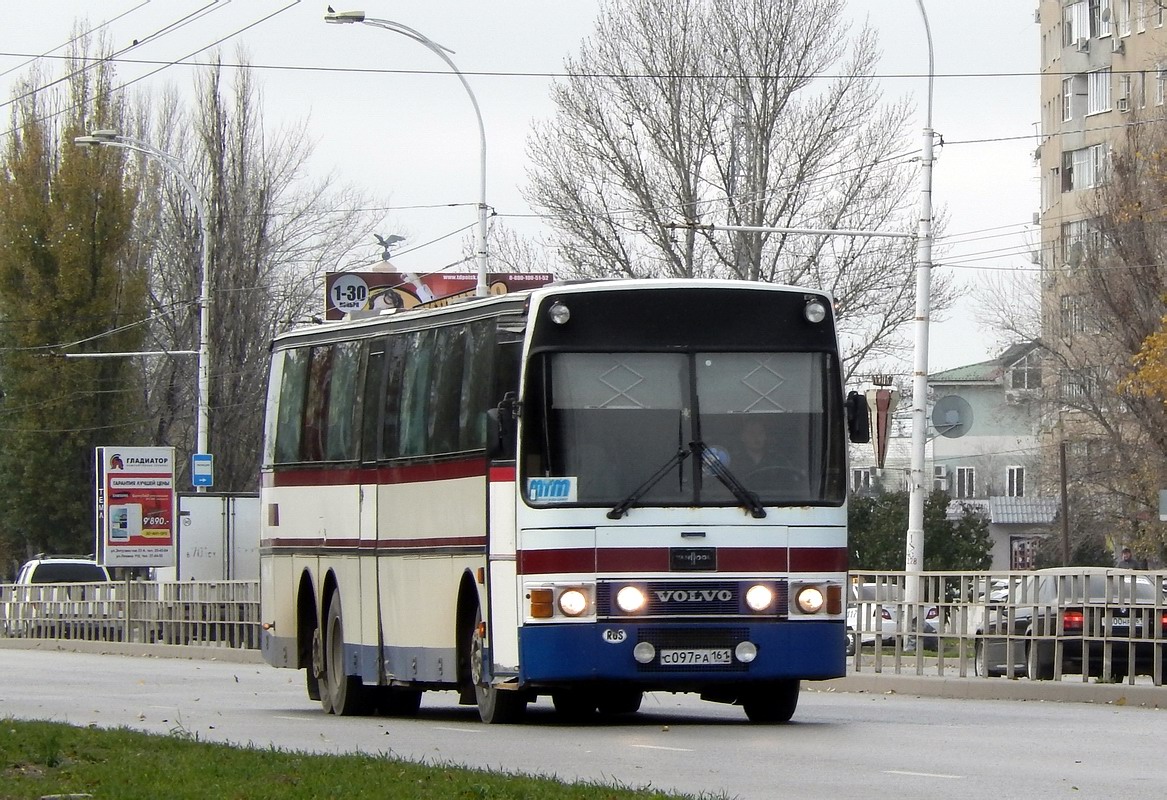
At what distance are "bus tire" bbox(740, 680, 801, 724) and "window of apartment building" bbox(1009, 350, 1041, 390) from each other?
4724 centimetres

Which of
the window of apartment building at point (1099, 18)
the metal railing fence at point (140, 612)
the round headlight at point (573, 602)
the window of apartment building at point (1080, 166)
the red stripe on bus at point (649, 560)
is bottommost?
the metal railing fence at point (140, 612)

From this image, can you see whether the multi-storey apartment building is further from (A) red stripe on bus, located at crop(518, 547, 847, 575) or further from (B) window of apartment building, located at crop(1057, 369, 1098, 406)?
Result: (A) red stripe on bus, located at crop(518, 547, 847, 575)

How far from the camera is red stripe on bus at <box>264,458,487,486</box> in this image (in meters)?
18.0

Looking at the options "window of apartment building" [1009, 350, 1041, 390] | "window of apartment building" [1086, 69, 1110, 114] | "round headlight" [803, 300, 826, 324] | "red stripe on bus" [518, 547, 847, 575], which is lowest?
"red stripe on bus" [518, 547, 847, 575]

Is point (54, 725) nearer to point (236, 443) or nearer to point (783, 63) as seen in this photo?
point (783, 63)

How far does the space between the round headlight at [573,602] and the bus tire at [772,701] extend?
1.85 metres

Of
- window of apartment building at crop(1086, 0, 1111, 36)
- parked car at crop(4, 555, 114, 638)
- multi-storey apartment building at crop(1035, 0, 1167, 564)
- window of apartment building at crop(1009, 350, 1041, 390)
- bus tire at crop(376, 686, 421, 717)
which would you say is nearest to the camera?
bus tire at crop(376, 686, 421, 717)

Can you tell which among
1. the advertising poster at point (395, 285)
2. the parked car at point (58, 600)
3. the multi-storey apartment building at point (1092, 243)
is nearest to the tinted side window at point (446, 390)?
the parked car at point (58, 600)

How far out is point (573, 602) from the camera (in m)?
17.1

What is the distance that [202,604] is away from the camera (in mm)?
40094

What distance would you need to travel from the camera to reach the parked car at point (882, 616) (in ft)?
86.4

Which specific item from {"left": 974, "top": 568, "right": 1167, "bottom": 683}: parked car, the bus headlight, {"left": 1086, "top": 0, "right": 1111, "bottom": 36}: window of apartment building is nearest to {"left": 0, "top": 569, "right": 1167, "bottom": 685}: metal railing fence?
{"left": 974, "top": 568, "right": 1167, "bottom": 683}: parked car

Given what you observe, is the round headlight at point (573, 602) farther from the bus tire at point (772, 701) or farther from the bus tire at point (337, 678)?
the bus tire at point (337, 678)

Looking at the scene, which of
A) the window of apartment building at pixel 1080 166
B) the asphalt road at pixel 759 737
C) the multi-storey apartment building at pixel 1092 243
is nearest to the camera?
the asphalt road at pixel 759 737
